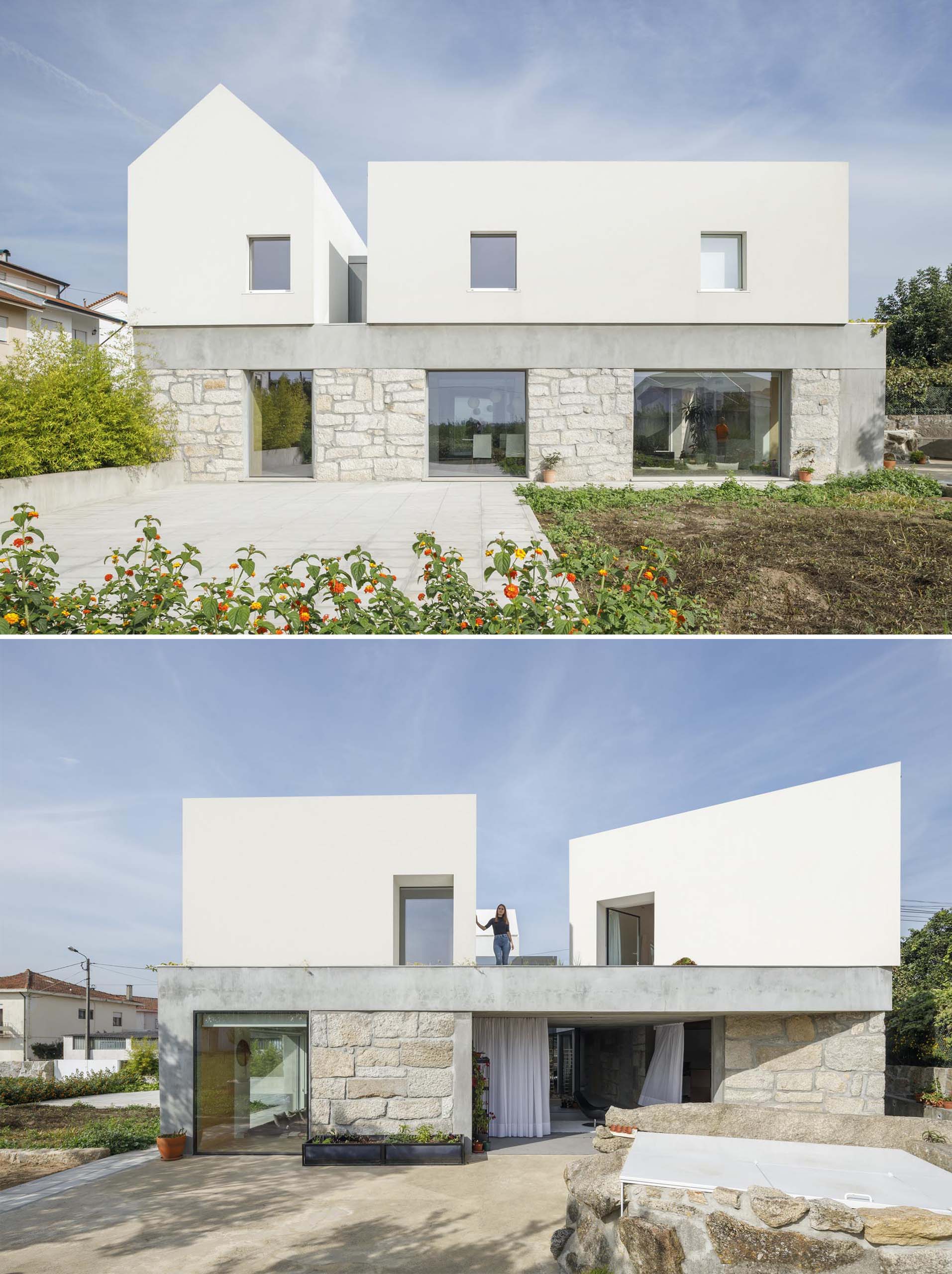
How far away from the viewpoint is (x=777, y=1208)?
6.05m

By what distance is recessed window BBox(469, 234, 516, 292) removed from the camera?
19734 millimetres

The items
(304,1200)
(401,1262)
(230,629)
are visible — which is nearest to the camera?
(230,629)

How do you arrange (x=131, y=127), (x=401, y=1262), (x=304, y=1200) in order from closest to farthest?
(x=401, y=1262)
(x=304, y=1200)
(x=131, y=127)

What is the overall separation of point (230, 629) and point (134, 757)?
50.3 feet

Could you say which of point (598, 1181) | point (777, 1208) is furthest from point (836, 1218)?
point (598, 1181)

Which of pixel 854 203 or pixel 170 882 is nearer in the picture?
pixel 854 203

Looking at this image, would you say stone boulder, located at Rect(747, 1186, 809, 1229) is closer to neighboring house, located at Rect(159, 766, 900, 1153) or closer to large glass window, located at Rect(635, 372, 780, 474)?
neighboring house, located at Rect(159, 766, 900, 1153)

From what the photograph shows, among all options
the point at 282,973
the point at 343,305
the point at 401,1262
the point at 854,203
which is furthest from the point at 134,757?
the point at 854,203

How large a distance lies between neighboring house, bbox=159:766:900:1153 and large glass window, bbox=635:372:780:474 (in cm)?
836

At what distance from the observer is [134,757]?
20109 millimetres

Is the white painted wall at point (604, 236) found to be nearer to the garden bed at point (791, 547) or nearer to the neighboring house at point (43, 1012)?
the garden bed at point (791, 547)

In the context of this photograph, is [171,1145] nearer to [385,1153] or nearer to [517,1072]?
[385,1153]

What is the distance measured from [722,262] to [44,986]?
40.5 meters

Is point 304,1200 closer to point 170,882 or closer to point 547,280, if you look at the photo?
point 547,280
